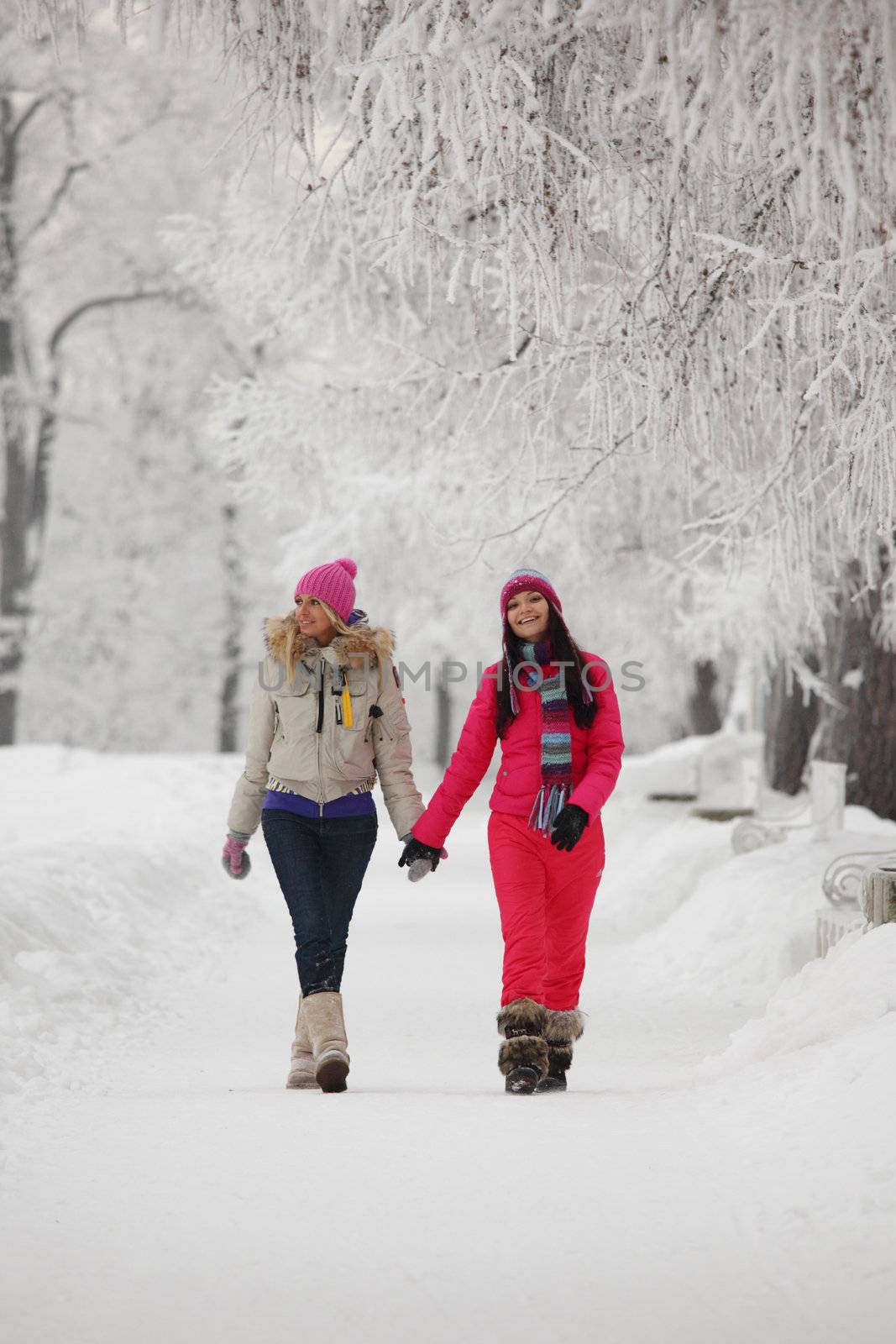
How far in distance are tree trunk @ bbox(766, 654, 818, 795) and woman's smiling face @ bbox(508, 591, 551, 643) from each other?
39.3ft

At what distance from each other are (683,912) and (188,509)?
2086cm

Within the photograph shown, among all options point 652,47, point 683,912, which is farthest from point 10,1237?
point 683,912

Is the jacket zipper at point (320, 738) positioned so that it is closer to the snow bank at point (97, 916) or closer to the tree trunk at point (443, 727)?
the snow bank at point (97, 916)

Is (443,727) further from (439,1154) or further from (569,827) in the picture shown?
(439,1154)

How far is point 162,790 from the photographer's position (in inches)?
678

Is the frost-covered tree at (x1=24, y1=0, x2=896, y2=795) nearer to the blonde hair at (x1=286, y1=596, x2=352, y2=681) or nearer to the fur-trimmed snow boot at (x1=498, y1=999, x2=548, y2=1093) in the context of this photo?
the blonde hair at (x1=286, y1=596, x2=352, y2=681)

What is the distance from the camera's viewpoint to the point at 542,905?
544 centimetres

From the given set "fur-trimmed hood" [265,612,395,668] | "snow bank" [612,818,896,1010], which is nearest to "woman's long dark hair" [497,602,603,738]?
"fur-trimmed hood" [265,612,395,668]

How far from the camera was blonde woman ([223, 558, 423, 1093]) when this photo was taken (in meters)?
5.52

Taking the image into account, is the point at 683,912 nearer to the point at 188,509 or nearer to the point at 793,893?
the point at 793,893

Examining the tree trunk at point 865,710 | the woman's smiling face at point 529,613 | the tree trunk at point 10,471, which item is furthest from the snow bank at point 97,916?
the tree trunk at point 10,471

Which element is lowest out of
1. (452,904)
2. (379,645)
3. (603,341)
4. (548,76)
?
(452,904)

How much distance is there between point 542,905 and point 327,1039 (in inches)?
36.8

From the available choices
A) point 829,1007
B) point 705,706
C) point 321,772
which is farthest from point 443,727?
point 829,1007
